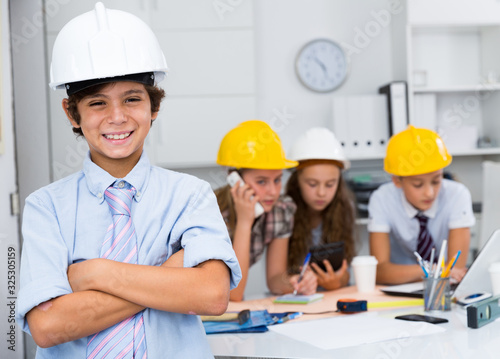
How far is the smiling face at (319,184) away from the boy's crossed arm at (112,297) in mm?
1585

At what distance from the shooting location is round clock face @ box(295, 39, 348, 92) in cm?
430

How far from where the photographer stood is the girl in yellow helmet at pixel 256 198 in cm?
240

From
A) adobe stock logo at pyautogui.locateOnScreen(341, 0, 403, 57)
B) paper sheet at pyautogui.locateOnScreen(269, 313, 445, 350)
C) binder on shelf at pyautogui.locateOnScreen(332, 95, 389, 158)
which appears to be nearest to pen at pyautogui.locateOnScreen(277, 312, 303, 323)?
paper sheet at pyautogui.locateOnScreen(269, 313, 445, 350)

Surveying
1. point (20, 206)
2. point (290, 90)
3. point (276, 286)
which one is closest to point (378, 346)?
point (276, 286)

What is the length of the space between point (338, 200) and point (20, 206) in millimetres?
1486

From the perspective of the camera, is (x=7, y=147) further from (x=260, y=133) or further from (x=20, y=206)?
(x=260, y=133)

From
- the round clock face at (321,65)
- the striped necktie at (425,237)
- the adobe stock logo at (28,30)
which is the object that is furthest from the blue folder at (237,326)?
the round clock face at (321,65)

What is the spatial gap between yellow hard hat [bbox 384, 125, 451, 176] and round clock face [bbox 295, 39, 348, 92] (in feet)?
6.25

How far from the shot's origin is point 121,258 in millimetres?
1219

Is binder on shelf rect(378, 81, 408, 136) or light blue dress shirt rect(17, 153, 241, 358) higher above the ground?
binder on shelf rect(378, 81, 408, 136)

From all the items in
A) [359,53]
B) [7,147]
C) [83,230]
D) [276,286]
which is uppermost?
[359,53]

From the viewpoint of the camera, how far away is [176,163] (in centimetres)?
393

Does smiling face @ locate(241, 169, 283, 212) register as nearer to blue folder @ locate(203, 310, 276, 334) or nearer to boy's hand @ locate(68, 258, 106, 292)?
blue folder @ locate(203, 310, 276, 334)

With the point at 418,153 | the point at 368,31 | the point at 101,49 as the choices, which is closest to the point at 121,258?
the point at 101,49
